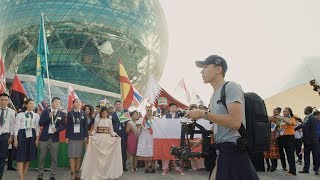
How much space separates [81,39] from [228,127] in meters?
33.5

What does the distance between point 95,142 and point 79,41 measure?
28588 mm

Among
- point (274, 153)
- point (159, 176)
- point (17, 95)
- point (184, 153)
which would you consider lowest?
point (159, 176)

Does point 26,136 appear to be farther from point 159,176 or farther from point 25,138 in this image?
point 159,176

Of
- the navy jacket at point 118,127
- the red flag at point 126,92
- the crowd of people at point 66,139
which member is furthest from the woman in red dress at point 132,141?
the red flag at point 126,92

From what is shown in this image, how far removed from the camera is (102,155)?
700 centimetres

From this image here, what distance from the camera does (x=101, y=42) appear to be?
114ft

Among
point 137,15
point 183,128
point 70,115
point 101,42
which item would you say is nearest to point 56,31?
point 101,42

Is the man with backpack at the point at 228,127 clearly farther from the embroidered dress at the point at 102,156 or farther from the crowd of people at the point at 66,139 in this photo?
the embroidered dress at the point at 102,156

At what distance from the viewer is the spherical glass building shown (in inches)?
1324

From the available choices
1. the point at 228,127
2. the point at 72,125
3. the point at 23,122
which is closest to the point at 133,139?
the point at 72,125

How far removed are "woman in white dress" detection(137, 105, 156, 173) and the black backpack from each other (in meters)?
6.33

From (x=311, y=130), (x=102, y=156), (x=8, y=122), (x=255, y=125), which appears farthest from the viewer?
(x=311, y=130)

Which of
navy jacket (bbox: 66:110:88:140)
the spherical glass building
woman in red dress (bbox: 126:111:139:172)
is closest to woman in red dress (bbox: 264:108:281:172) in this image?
woman in red dress (bbox: 126:111:139:172)

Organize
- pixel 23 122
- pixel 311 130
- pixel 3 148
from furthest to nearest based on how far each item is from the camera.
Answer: pixel 311 130 → pixel 23 122 → pixel 3 148
